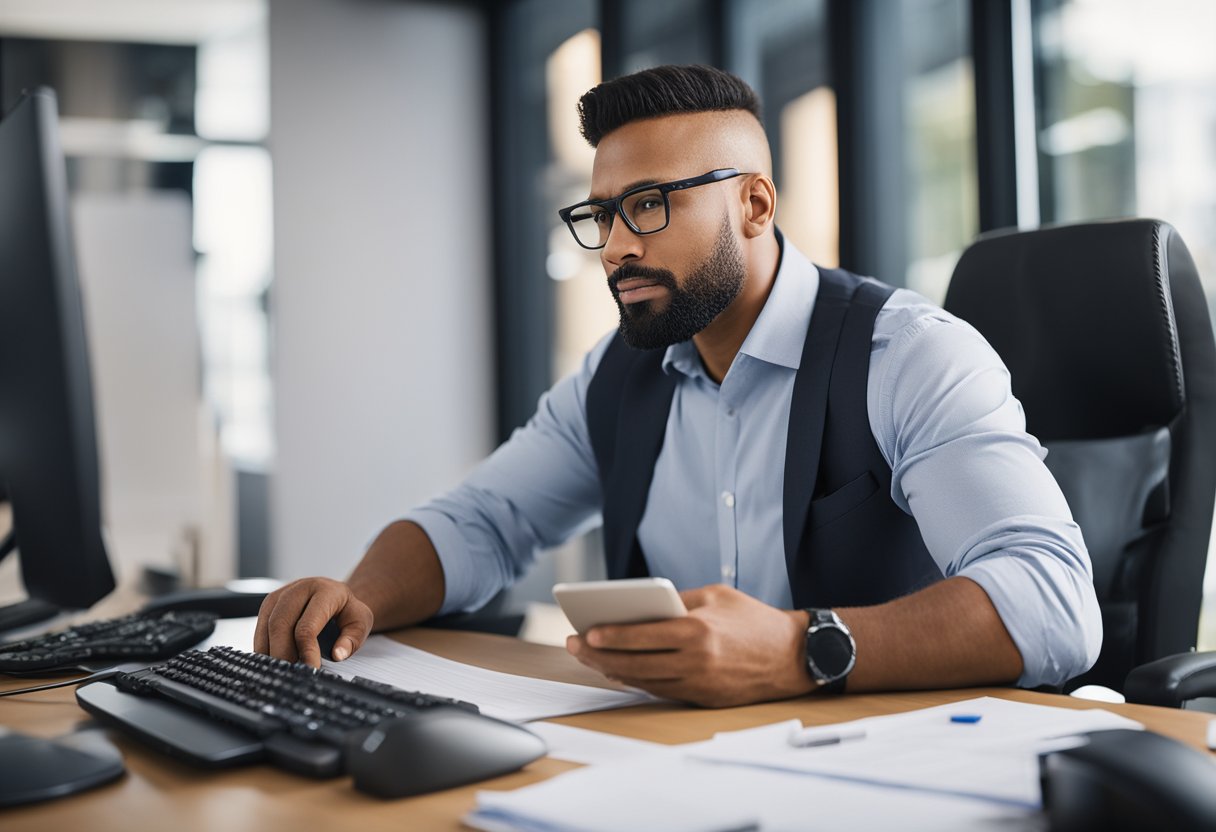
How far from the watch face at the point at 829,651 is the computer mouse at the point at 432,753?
0.29 m

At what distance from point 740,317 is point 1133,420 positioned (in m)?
0.53

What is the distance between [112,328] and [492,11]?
1922mm

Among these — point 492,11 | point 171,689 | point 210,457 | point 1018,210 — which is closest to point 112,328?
point 210,457

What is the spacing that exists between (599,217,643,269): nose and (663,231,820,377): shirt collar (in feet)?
0.61

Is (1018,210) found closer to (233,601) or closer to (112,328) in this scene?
(233,601)

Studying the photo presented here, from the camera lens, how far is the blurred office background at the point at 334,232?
4.09 m

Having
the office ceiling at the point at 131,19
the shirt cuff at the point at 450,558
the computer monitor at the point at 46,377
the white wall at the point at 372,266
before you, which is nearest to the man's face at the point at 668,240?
the shirt cuff at the point at 450,558

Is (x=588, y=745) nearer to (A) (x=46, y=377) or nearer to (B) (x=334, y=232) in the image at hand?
(A) (x=46, y=377)

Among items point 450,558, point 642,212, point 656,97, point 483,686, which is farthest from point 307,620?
point 656,97

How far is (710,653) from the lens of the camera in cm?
93

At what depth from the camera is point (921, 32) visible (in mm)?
2902

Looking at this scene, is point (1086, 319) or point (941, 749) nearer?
point (941, 749)

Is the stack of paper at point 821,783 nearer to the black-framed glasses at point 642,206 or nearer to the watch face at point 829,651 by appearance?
the watch face at point 829,651

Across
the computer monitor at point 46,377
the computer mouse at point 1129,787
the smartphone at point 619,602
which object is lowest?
the computer mouse at point 1129,787
